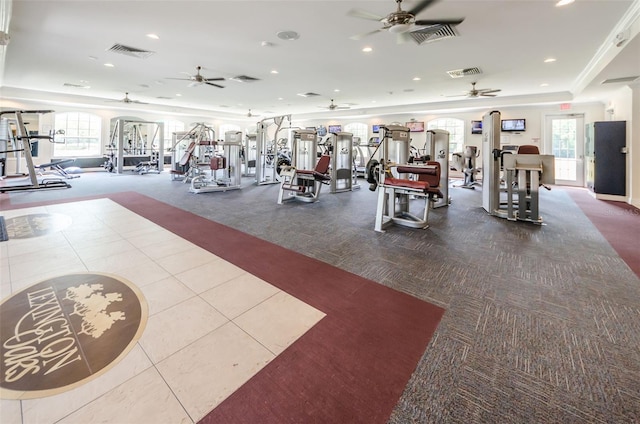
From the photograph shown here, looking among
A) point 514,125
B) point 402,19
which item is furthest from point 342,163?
point 514,125

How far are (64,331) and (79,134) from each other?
576 inches

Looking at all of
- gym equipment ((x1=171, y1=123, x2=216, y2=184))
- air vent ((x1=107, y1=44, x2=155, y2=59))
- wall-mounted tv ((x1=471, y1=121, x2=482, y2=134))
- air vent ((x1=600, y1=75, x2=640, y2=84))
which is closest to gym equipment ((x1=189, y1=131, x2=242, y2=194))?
gym equipment ((x1=171, y1=123, x2=216, y2=184))

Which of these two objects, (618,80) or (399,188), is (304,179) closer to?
(399,188)

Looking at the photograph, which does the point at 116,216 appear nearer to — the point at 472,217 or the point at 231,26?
the point at 231,26

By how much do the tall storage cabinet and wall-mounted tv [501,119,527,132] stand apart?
12.8 ft

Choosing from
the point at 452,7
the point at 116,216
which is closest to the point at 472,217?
the point at 452,7

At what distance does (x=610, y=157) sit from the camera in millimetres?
6785

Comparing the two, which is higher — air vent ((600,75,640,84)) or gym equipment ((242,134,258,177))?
air vent ((600,75,640,84))

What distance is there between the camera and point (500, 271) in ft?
9.23

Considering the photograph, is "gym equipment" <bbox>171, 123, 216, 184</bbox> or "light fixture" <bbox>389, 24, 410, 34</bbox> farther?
"gym equipment" <bbox>171, 123, 216, 184</bbox>

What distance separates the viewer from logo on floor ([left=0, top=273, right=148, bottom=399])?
1.44 metres

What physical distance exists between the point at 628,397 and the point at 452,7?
475cm

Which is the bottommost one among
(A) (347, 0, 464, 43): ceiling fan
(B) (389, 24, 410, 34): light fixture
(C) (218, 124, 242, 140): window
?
(B) (389, 24, 410, 34): light fixture

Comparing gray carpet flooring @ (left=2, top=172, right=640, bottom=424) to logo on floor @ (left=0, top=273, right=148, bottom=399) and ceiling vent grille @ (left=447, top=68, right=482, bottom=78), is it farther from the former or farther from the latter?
ceiling vent grille @ (left=447, top=68, right=482, bottom=78)
